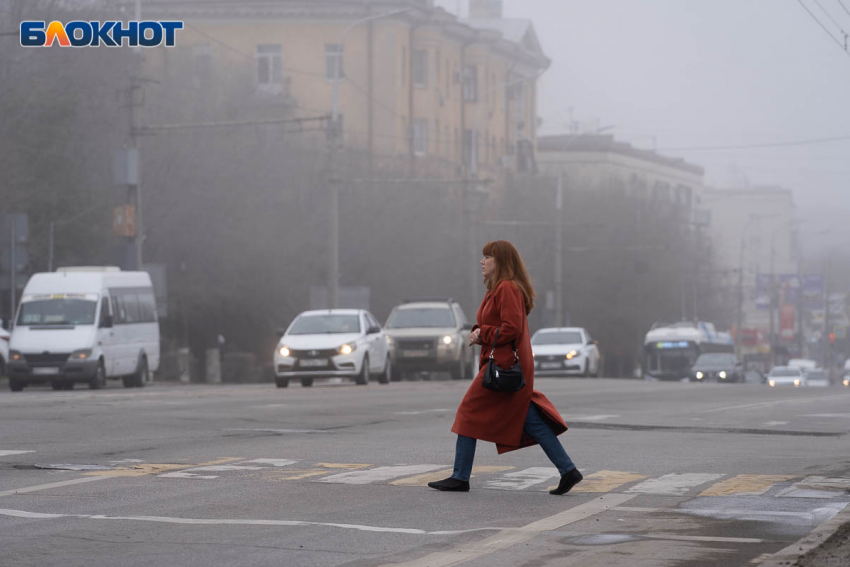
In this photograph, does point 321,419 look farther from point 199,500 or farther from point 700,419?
point 199,500

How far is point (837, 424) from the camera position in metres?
18.8

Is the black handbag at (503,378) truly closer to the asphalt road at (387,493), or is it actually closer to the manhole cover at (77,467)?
the asphalt road at (387,493)

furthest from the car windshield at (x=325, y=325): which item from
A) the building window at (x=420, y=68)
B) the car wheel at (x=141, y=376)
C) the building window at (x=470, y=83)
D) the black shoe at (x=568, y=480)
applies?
the building window at (x=470, y=83)

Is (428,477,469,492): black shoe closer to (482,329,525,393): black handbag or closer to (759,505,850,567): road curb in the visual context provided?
(482,329,525,393): black handbag

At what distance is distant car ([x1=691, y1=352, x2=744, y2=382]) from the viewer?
196 ft

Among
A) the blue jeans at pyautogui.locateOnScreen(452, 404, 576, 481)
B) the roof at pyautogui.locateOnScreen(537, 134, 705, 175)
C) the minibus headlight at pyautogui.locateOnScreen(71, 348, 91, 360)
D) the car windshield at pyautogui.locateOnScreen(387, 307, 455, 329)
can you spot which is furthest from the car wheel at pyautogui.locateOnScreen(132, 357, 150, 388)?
the roof at pyautogui.locateOnScreen(537, 134, 705, 175)

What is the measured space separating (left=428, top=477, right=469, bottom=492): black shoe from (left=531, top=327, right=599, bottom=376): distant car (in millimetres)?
32487

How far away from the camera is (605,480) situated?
11.2 m

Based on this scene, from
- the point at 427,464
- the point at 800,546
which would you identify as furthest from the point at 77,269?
the point at 800,546

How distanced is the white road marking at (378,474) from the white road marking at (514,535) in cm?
184

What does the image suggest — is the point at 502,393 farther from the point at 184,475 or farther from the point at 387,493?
the point at 184,475

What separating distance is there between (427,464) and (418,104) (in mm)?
71403

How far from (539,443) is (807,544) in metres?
2.89

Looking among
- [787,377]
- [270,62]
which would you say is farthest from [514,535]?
[270,62]
